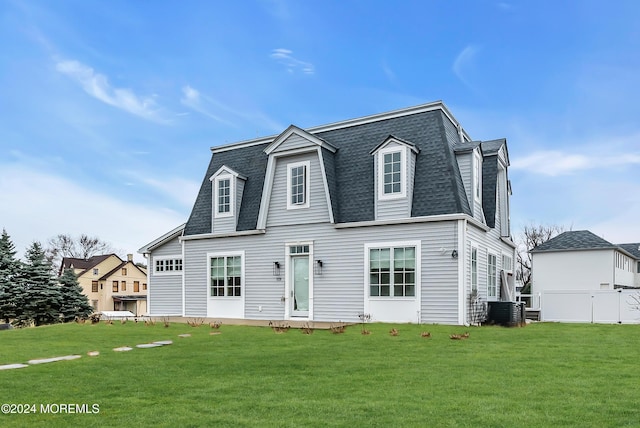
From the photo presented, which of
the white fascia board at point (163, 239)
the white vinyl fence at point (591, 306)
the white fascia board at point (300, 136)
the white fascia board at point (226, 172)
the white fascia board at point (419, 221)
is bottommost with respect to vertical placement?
the white vinyl fence at point (591, 306)

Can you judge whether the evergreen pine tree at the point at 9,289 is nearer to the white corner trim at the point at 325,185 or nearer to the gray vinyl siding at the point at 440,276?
the white corner trim at the point at 325,185

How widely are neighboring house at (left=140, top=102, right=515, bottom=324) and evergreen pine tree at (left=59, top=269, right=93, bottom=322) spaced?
51.9 ft

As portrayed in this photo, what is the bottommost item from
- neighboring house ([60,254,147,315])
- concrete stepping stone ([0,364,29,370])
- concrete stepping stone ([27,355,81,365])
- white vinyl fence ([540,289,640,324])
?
neighboring house ([60,254,147,315])

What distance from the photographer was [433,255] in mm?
13766

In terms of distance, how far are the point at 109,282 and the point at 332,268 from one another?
45.7 meters

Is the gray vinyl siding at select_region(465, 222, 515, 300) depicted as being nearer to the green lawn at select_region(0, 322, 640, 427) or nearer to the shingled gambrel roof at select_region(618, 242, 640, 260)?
the green lawn at select_region(0, 322, 640, 427)

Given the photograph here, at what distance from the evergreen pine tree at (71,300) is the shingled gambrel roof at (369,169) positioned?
701 inches

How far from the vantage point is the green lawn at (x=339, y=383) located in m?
4.40

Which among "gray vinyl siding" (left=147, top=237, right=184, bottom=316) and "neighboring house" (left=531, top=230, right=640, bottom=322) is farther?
"neighboring house" (left=531, top=230, right=640, bottom=322)

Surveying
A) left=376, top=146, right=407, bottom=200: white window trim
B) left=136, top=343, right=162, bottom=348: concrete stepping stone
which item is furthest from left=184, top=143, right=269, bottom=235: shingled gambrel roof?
left=136, top=343, right=162, bottom=348: concrete stepping stone

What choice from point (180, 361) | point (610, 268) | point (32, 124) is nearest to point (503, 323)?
point (180, 361)

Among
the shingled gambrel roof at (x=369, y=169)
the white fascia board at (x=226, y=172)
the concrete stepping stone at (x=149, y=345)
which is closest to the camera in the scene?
the concrete stepping stone at (x=149, y=345)

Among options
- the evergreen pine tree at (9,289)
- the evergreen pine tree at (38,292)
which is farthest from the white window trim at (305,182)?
the evergreen pine tree at (9,289)

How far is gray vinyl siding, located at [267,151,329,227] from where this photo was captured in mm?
15727
